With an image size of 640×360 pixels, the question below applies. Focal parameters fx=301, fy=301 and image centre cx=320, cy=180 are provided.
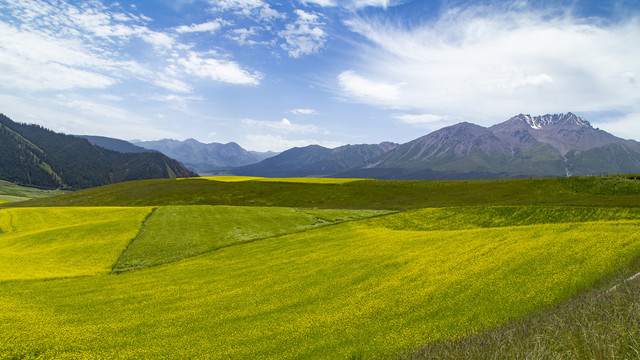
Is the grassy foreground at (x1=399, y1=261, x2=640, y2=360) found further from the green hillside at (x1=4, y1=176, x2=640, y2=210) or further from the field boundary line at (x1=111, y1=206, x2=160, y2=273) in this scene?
the green hillside at (x1=4, y1=176, x2=640, y2=210)

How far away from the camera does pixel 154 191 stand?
9388 cm

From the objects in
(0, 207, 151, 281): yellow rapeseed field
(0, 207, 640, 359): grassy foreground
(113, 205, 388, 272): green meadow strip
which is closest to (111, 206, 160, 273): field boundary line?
(113, 205, 388, 272): green meadow strip

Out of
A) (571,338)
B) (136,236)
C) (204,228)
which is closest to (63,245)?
(136,236)

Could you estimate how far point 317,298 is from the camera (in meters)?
15.8

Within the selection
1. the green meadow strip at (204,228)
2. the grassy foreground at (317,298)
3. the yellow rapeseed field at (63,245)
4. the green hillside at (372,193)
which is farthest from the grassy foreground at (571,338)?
the green hillside at (372,193)

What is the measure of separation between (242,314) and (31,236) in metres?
37.5

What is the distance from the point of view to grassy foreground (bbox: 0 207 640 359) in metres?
11.9

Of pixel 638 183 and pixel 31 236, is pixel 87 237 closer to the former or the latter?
pixel 31 236

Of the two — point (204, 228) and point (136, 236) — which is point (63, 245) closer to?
point (136, 236)

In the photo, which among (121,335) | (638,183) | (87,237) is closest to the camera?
(121,335)

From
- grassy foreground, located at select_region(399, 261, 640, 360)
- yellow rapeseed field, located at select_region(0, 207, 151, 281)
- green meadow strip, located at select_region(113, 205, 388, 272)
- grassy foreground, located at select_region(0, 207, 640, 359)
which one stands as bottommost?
yellow rapeseed field, located at select_region(0, 207, 151, 281)

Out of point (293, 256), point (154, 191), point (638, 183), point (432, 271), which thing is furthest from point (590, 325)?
point (154, 191)

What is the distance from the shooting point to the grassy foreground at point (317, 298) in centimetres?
1191

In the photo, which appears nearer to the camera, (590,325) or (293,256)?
(590,325)
